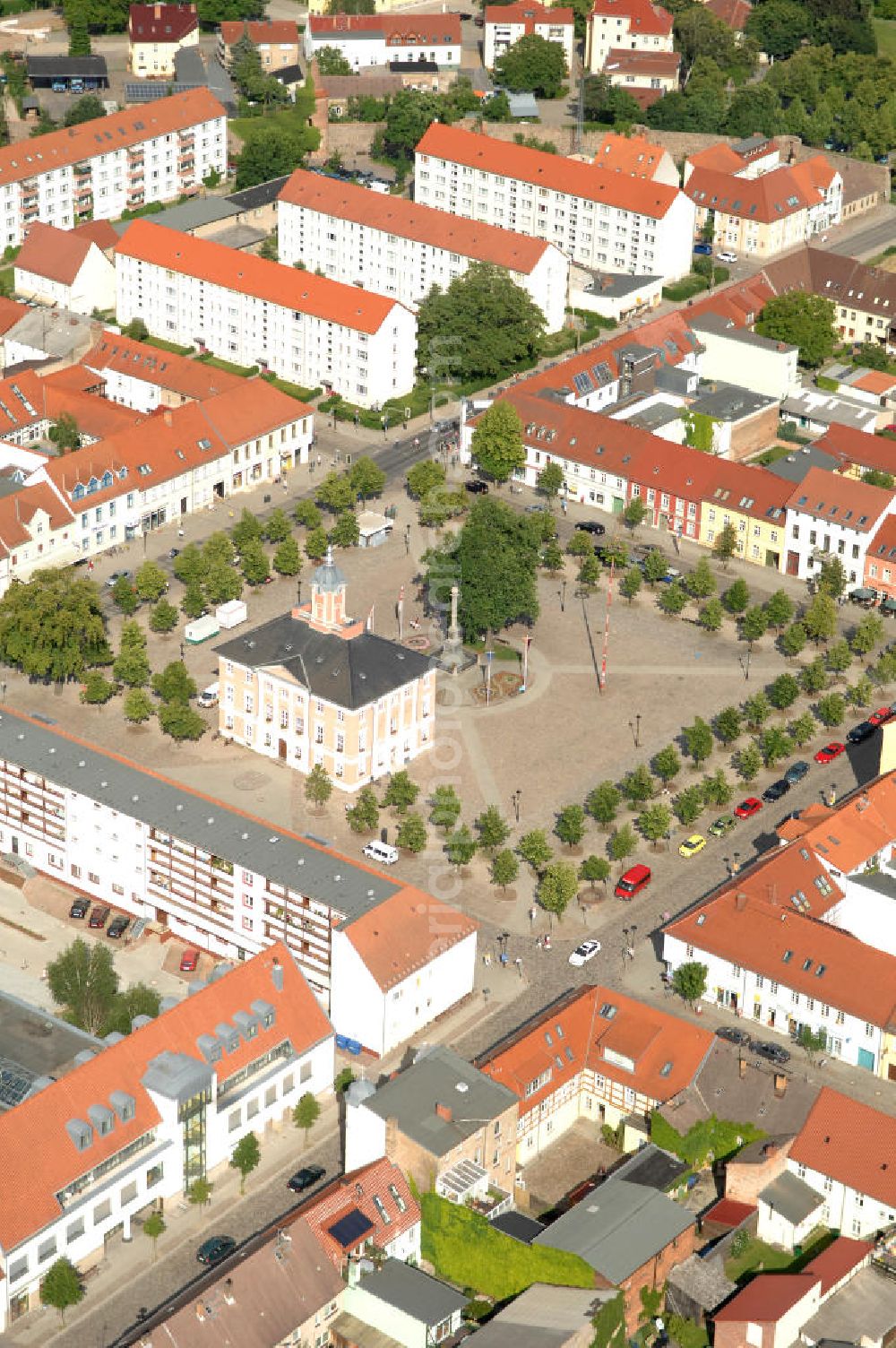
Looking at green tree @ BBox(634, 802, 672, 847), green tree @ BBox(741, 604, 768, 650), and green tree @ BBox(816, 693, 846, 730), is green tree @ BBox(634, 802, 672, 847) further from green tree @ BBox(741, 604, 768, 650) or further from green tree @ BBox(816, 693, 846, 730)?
green tree @ BBox(741, 604, 768, 650)

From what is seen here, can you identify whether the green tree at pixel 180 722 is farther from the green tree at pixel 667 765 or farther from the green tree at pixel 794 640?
the green tree at pixel 794 640

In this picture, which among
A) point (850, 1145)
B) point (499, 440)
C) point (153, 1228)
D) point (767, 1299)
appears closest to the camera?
point (767, 1299)

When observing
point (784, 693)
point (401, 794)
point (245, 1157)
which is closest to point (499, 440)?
point (784, 693)

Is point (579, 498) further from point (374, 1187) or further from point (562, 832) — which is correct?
point (374, 1187)

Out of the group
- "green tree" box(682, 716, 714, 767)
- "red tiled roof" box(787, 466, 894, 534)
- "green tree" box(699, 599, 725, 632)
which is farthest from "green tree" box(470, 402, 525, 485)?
"green tree" box(682, 716, 714, 767)

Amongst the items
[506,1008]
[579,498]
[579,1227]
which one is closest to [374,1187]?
[579,1227]

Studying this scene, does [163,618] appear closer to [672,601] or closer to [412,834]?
[412,834]
